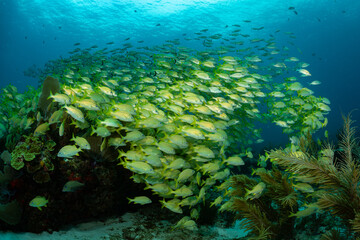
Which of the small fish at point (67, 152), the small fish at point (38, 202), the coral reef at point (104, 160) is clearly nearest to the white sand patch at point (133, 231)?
the coral reef at point (104, 160)

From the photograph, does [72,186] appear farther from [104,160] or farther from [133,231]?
[133,231]

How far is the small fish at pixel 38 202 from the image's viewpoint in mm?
3392

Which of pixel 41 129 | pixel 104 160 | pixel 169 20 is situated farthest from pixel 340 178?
pixel 169 20

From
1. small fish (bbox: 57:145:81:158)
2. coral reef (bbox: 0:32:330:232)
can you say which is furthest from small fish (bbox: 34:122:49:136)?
small fish (bbox: 57:145:81:158)

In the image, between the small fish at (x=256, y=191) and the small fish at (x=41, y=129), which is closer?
the small fish at (x=256, y=191)

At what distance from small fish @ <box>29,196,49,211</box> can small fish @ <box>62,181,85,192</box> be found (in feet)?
1.00

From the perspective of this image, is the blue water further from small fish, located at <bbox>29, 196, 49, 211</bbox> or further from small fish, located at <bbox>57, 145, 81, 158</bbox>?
small fish, located at <bbox>29, 196, 49, 211</bbox>

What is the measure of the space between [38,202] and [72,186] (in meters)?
0.51

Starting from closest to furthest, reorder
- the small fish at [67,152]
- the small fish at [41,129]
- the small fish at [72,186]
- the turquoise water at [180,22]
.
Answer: the small fish at [67,152]
the small fish at [72,186]
the small fish at [41,129]
the turquoise water at [180,22]

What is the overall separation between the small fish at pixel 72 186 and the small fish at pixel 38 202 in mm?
304

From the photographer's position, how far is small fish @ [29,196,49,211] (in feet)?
11.1

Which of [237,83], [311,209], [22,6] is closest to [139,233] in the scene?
[311,209]

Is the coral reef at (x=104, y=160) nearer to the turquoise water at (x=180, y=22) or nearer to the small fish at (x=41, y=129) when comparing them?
the small fish at (x=41, y=129)

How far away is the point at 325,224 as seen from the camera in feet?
12.1
